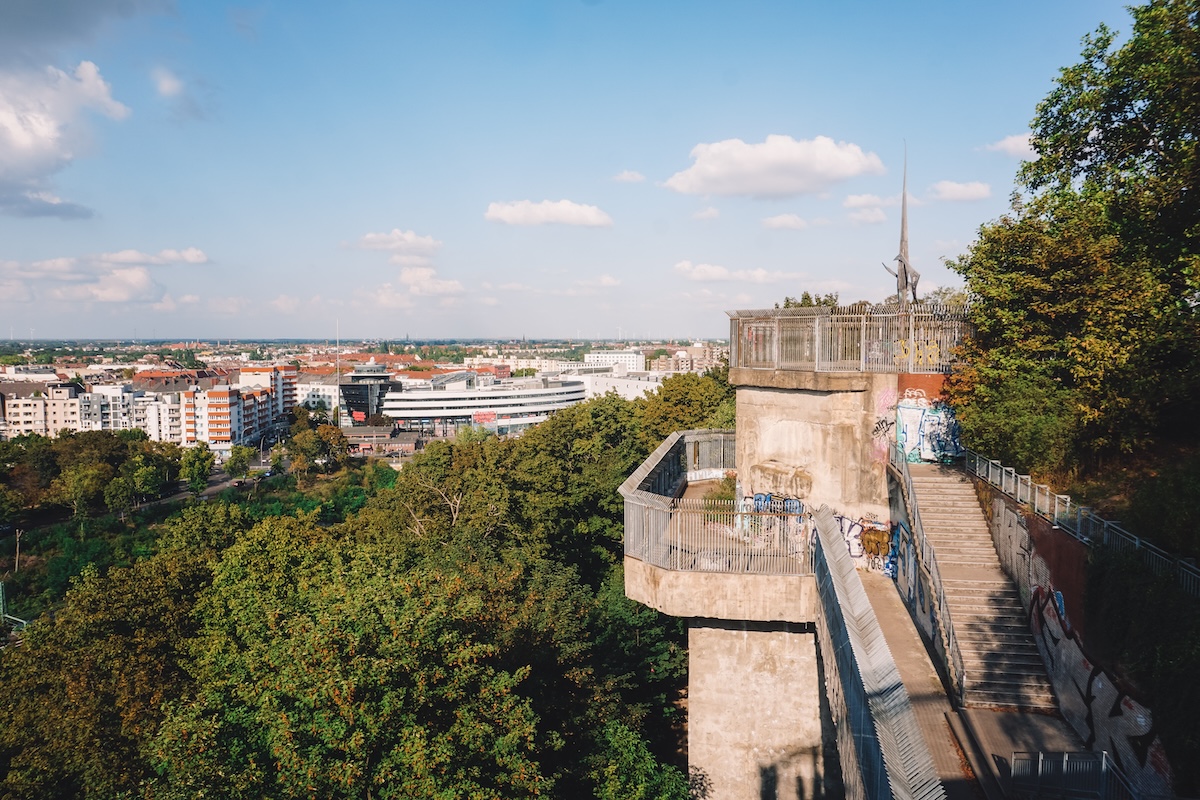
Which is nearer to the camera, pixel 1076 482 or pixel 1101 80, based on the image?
pixel 1076 482

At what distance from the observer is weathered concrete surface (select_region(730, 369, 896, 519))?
13.5 m

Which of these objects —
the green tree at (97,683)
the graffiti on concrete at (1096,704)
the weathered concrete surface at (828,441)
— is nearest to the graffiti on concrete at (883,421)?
the weathered concrete surface at (828,441)

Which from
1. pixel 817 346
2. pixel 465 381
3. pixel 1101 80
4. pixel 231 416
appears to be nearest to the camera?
pixel 817 346

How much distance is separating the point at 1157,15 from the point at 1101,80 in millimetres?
2473

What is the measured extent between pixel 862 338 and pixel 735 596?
5.47 meters

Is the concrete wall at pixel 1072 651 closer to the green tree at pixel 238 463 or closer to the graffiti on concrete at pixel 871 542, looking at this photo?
the graffiti on concrete at pixel 871 542

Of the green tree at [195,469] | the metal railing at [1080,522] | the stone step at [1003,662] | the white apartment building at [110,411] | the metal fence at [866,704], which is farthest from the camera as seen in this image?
the white apartment building at [110,411]

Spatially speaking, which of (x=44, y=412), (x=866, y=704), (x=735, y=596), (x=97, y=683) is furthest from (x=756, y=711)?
(x=44, y=412)

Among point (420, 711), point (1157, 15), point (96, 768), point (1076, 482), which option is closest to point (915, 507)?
point (1076, 482)

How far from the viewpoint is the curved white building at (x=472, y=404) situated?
6462 inches

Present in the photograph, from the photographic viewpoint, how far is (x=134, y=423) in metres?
136

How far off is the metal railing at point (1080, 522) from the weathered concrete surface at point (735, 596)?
3845 millimetres

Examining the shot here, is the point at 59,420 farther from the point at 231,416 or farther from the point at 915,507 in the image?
the point at 915,507

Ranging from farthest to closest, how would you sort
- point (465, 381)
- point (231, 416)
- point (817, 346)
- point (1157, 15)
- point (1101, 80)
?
point (465, 381) → point (231, 416) → point (1101, 80) → point (1157, 15) → point (817, 346)
